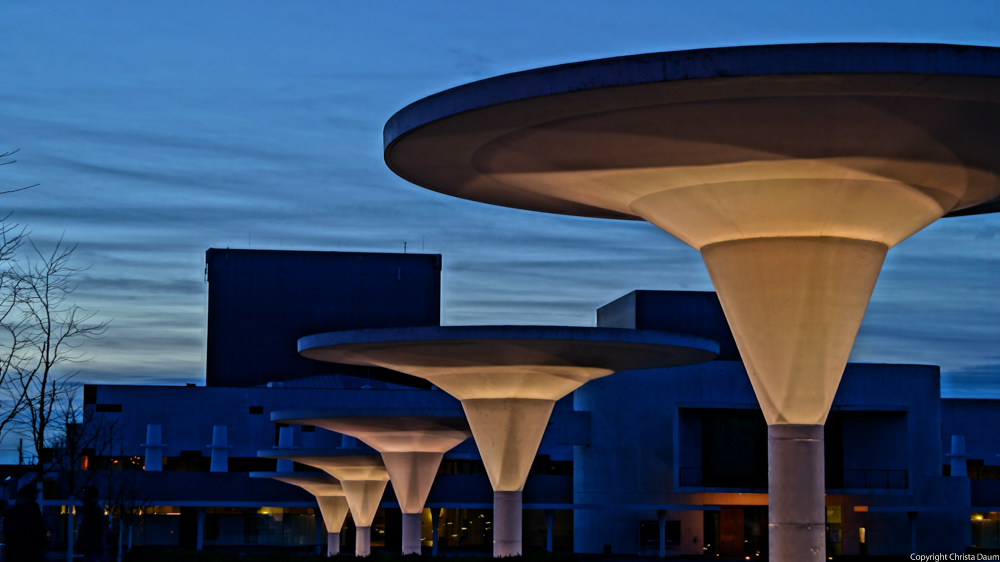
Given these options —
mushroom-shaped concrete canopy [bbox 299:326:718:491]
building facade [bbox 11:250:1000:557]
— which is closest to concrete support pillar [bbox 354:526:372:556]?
building facade [bbox 11:250:1000:557]

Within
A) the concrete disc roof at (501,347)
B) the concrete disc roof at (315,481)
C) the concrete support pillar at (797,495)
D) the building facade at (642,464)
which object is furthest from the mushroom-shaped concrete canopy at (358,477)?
the concrete support pillar at (797,495)

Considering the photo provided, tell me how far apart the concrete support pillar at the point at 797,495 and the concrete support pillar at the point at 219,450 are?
43002 millimetres

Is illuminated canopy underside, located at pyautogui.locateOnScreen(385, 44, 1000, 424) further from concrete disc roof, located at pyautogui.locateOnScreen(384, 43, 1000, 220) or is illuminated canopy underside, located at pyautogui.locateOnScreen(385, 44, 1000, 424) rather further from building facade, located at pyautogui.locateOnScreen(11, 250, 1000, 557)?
building facade, located at pyautogui.locateOnScreen(11, 250, 1000, 557)

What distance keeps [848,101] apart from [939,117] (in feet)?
4.01

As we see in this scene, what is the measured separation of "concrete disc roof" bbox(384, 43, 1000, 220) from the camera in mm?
12055

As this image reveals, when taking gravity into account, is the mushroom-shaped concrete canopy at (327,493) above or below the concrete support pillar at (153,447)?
below

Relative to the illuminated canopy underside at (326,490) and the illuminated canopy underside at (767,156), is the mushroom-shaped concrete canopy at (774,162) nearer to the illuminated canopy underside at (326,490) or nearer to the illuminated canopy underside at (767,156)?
the illuminated canopy underside at (767,156)

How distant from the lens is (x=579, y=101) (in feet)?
43.2

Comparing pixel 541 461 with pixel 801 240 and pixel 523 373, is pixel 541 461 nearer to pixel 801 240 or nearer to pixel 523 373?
pixel 523 373

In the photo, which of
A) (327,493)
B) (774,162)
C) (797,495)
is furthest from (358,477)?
(774,162)

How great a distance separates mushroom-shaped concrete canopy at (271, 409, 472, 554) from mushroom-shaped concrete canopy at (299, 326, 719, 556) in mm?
6484

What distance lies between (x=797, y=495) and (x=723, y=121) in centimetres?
553

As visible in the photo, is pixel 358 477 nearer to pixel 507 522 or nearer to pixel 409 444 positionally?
pixel 409 444

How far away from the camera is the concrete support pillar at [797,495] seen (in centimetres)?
1600
